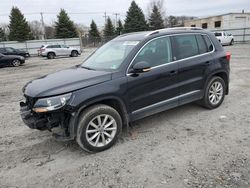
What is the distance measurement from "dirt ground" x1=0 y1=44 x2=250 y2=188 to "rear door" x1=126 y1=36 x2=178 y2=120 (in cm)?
49

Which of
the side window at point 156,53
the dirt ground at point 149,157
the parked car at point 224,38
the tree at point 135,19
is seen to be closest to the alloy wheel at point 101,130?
Result: the dirt ground at point 149,157

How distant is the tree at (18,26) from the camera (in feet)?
113

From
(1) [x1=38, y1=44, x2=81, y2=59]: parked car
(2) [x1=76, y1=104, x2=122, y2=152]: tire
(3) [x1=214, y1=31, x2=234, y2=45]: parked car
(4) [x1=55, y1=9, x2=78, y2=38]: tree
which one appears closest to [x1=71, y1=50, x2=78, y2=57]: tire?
(1) [x1=38, y1=44, x2=81, y2=59]: parked car

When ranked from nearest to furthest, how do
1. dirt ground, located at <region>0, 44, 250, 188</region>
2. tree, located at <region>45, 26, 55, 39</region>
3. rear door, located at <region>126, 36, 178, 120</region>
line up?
dirt ground, located at <region>0, 44, 250, 188</region> < rear door, located at <region>126, 36, 178, 120</region> < tree, located at <region>45, 26, 55, 39</region>

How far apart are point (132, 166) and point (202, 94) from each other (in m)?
2.46

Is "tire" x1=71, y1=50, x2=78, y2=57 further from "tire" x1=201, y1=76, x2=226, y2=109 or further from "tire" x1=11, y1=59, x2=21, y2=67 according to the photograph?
"tire" x1=201, y1=76, x2=226, y2=109

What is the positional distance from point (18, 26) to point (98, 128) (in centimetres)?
3622

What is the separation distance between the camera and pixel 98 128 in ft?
11.6

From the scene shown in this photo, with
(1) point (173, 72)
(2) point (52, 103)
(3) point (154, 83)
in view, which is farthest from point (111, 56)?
(2) point (52, 103)

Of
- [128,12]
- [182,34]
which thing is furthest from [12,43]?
[182,34]

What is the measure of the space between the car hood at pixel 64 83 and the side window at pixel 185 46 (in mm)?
1545

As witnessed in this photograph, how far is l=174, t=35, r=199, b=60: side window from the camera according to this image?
4.35 m

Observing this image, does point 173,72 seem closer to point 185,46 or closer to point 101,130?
point 185,46

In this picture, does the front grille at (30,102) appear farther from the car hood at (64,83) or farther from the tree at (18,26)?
the tree at (18,26)
